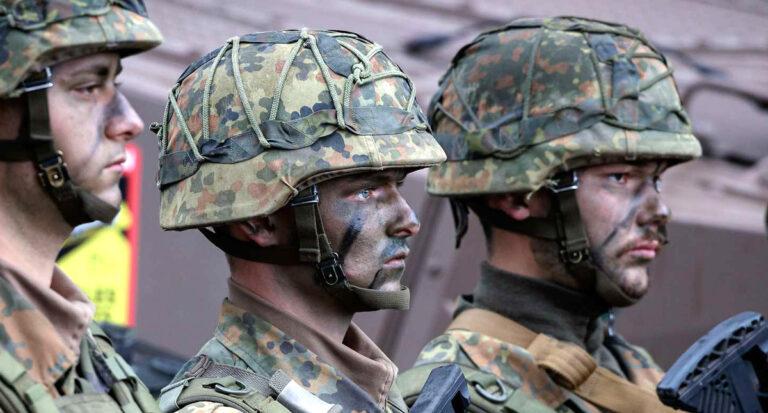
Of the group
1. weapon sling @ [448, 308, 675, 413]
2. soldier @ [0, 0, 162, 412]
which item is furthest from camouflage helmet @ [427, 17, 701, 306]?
soldier @ [0, 0, 162, 412]

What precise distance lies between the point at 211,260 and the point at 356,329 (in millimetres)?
3567

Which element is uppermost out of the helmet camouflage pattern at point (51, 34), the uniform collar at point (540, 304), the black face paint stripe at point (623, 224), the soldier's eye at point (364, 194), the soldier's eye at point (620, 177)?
the helmet camouflage pattern at point (51, 34)

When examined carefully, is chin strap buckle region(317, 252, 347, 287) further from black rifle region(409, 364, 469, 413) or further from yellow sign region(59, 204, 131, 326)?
yellow sign region(59, 204, 131, 326)

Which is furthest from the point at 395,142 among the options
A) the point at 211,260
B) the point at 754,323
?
the point at 211,260

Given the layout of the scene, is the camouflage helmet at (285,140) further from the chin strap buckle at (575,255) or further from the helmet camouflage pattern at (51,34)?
the chin strap buckle at (575,255)

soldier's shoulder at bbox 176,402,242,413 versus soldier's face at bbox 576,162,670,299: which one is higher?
soldier's shoulder at bbox 176,402,242,413

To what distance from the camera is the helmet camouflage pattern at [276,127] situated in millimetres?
4047

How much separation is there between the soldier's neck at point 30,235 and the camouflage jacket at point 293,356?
58 centimetres

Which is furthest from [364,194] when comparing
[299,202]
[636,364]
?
[636,364]

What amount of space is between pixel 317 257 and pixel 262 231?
174mm

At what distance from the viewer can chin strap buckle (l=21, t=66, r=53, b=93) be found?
352 cm

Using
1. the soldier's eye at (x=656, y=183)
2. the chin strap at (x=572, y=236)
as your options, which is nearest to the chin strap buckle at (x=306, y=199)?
the chin strap at (x=572, y=236)

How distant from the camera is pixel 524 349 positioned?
204 inches

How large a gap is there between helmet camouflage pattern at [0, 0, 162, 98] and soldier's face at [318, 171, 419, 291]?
713mm
